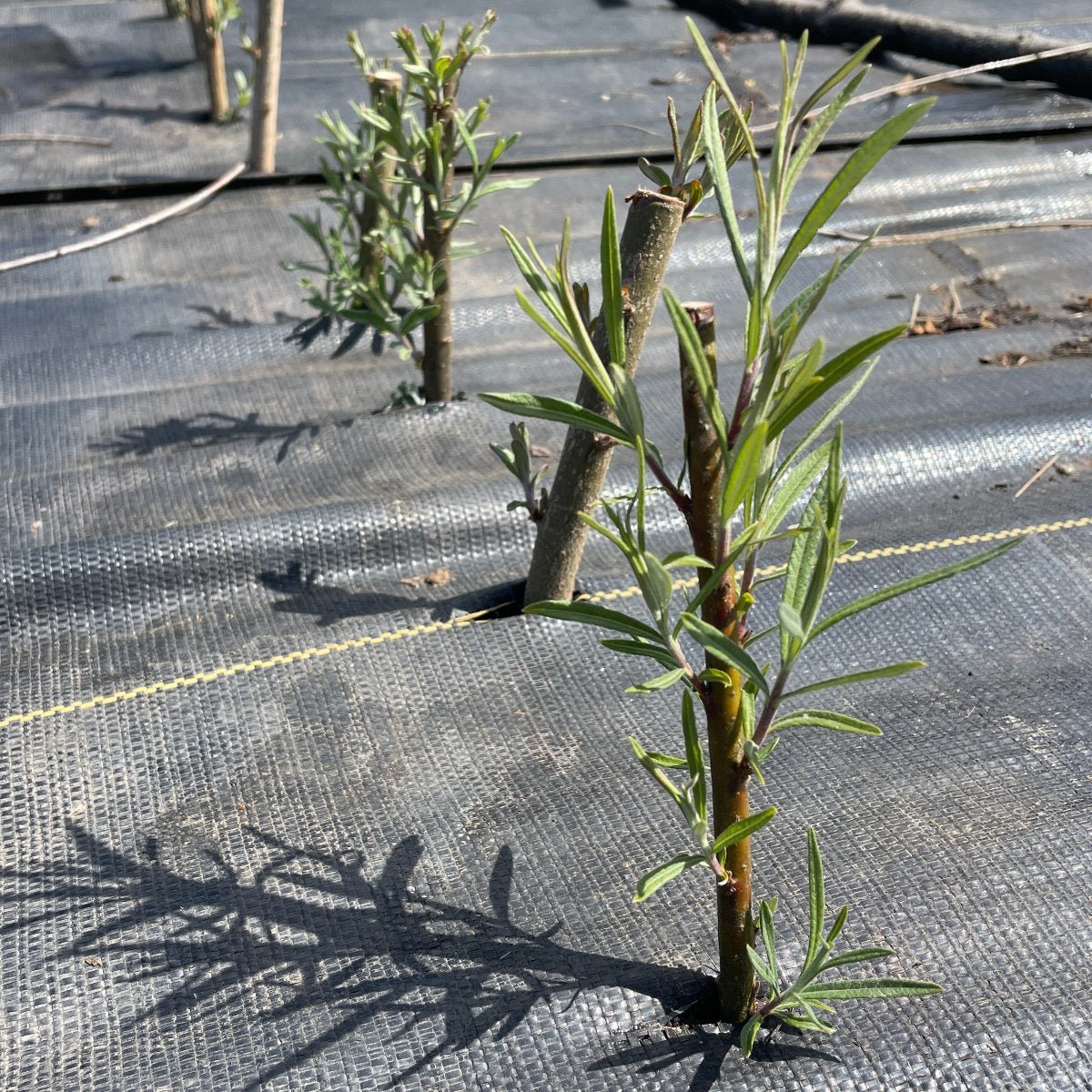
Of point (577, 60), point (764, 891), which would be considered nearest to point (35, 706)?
point (764, 891)

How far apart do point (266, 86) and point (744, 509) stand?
3.17 meters

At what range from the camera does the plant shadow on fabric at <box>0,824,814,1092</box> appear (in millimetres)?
1273

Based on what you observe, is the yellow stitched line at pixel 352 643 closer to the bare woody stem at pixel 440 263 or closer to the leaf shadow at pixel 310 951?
the leaf shadow at pixel 310 951

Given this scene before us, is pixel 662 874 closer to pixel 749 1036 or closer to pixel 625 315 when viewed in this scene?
pixel 749 1036

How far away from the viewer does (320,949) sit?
1.36 meters

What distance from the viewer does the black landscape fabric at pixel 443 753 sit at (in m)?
1.26

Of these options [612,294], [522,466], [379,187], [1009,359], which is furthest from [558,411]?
[1009,359]

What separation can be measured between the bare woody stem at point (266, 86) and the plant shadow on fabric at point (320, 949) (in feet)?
9.15

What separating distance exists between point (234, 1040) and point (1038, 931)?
928mm

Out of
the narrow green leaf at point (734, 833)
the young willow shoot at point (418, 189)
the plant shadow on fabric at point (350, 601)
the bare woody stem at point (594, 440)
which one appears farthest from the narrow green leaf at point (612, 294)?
the young willow shoot at point (418, 189)

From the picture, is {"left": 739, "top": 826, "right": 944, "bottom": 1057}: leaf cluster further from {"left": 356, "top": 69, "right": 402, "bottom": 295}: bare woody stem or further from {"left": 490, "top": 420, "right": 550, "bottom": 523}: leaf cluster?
{"left": 356, "top": 69, "right": 402, "bottom": 295}: bare woody stem

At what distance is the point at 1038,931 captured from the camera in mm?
1339

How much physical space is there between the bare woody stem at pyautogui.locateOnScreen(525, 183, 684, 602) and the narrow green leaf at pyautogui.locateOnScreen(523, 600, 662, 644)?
65cm

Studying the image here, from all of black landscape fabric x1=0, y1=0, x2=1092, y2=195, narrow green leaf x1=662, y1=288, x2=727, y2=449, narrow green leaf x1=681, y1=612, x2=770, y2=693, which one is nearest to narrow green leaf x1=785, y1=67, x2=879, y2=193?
narrow green leaf x1=662, y1=288, x2=727, y2=449
